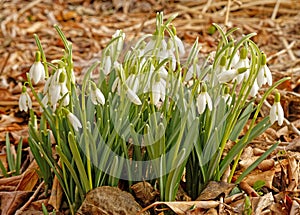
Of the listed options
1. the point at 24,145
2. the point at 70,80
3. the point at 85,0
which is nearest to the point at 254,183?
the point at 70,80

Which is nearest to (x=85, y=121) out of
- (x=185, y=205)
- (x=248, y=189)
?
(x=185, y=205)

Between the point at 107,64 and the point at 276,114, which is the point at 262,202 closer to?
the point at 276,114

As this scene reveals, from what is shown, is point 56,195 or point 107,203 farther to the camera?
point 56,195

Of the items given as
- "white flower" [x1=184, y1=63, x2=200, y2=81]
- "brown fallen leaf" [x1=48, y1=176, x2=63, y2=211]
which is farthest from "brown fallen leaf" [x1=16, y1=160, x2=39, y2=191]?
"white flower" [x1=184, y1=63, x2=200, y2=81]

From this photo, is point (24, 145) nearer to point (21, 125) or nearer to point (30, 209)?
point (21, 125)

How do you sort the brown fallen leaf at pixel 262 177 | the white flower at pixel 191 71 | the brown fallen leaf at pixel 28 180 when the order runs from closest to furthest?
the white flower at pixel 191 71 → the brown fallen leaf at pixel 262 177 → the brown fallen leaf at pixel 28 180

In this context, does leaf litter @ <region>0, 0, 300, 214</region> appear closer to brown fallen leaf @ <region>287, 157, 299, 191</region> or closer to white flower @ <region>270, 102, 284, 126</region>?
brown fallen leaf @ <region>287, 157, 299, 191</region>

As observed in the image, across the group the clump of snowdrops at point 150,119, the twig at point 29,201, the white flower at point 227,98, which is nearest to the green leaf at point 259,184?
the clump of snowdrops at point 150,119

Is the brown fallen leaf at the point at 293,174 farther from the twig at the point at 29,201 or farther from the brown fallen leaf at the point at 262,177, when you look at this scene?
the twig at the point at 29,201
